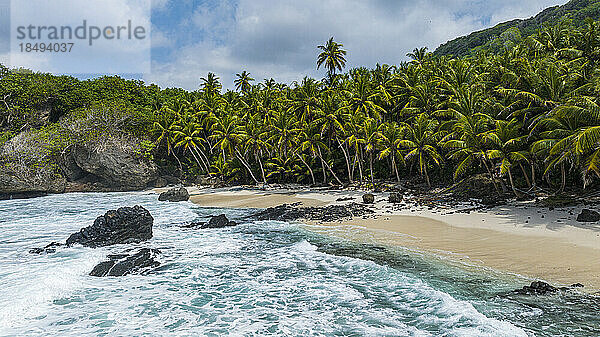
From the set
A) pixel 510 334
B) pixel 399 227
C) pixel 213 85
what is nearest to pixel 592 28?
pixel 399 227

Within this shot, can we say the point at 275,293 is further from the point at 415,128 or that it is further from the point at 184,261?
the point at 415,128

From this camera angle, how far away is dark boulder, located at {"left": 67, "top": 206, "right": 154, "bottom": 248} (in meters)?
15.8

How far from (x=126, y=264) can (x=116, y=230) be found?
4558mm

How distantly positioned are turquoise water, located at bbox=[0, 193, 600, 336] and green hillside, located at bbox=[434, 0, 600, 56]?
241 ft

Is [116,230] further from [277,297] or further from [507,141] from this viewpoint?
[507,141]

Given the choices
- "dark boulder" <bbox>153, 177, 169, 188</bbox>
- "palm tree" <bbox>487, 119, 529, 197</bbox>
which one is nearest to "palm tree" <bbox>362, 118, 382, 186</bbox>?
"palm tree" <bbox>487, 119, 529, 197</bbox>

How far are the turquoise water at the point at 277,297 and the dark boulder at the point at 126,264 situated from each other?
0.39 m

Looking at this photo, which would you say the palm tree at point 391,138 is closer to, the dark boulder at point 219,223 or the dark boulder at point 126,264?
the dark boulder at point 219,223

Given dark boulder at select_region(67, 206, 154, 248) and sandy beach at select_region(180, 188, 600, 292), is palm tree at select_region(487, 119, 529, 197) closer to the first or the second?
sandy beach at select_region(180, 188, 600, 292)

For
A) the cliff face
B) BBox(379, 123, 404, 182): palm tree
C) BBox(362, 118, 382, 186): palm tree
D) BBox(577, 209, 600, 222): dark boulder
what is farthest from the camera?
the cliff face

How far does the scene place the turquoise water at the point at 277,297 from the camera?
7754 millimetres

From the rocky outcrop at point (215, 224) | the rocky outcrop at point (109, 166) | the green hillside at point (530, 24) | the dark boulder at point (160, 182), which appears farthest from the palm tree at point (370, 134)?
the green hillside at point (530, 24)

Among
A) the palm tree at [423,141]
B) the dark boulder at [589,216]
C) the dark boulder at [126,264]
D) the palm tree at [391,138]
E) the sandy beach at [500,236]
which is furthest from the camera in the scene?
the palm tree at [391,138]

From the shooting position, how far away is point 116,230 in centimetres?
1611
